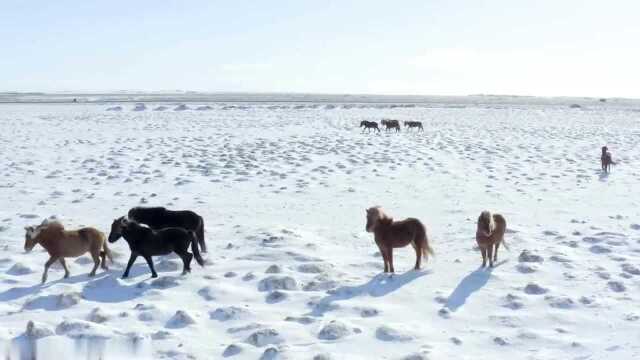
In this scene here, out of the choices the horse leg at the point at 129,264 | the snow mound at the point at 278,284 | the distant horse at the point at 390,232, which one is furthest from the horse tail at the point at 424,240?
the horse leg at the point at 129,264

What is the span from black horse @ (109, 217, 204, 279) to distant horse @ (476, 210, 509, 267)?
11.7 ft

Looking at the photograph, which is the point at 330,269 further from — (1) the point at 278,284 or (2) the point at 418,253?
(2) the point at 418,253

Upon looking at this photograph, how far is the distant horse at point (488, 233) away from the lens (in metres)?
7.15

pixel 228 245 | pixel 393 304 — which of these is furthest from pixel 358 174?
pixel 393 304

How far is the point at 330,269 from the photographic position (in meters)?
7.40

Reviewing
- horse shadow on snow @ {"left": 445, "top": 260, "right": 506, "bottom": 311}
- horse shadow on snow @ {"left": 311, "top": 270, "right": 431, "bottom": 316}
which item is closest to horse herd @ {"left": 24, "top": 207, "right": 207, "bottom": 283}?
horse shadow on snow @ {"left": 311, "top": 270, "right": 431, "bottom": 316}

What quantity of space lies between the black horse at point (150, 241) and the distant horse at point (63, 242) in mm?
226

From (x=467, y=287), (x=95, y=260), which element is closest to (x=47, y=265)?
(x=95, y=260)

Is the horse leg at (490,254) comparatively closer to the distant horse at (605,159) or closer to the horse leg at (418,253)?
the horse leg at (418,253)

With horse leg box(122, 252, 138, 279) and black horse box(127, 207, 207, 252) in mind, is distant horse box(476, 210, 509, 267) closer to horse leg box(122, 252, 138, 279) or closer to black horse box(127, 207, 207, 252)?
black horse box(127, 207, 207, 252)

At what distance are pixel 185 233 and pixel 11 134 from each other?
902 inches

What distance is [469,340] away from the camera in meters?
5.31

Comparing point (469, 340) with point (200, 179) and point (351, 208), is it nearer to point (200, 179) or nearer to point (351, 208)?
point (351, 208)

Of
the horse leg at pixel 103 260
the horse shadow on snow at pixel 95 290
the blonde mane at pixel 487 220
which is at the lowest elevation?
the horse shadow on snow at pixel 95 290
